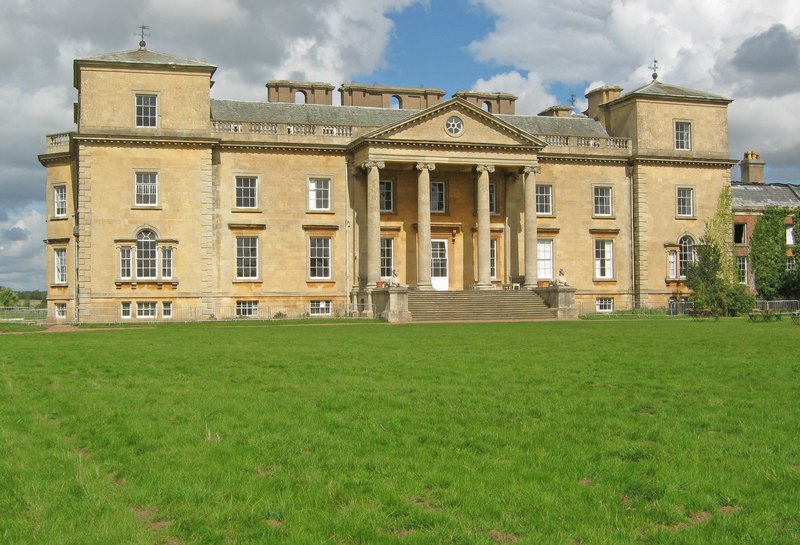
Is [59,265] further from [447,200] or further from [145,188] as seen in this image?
[447,200]

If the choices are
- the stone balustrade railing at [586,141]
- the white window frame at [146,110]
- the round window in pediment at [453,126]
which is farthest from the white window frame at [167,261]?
the stone balustrade railing at [586,141]

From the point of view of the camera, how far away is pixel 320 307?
1790 inches

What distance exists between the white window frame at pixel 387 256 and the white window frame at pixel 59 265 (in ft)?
55.5

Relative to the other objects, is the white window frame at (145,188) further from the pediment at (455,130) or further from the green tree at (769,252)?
the green tree at (769,252)

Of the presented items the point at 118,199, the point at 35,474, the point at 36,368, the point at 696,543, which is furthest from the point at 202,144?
the point at 696,543

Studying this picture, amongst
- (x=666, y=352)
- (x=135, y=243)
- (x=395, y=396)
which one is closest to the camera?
(x=395, y=396)

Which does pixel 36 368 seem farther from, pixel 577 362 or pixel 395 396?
pixel 577 362

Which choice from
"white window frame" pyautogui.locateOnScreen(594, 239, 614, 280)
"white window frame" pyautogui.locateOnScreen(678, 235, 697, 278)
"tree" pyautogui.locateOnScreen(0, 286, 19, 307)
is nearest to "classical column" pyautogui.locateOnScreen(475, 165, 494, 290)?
"white window frame" pyautogui.locateOnScreen(594, 239, 614, 280)

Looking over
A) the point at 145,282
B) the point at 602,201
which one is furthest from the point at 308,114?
the point at 602,201

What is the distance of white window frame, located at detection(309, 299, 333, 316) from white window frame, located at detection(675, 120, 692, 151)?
22791mm

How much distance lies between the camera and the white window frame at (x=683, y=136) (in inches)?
2012

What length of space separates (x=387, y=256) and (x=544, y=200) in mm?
9841

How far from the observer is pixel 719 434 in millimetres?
9906

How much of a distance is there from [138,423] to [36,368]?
8.05 meters
